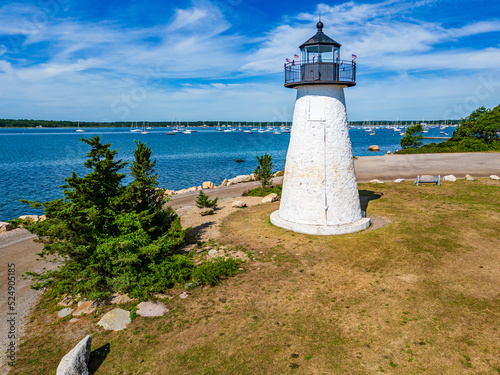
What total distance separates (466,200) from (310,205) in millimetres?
12831

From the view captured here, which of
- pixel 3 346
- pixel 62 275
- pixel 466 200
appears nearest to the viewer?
pixel 3 346

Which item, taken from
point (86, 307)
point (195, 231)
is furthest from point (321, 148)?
point (86, 307)

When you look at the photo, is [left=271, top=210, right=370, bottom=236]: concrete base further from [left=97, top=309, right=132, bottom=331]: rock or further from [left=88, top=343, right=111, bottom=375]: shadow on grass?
[left=88, top=343, right=111, bottom=375]: shadow on grass

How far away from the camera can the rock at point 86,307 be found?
10461 millimetres

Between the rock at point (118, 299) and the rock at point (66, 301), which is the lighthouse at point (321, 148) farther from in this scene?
the rock at point (66, 301)

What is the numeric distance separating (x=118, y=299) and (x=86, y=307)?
1027 mm

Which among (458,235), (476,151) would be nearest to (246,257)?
(458,235)

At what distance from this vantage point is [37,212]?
3372cm

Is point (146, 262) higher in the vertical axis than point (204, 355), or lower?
higher

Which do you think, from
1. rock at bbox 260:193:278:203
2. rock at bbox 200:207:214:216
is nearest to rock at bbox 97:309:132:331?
rock at bbox 200:207:214:216

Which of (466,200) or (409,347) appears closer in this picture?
(409,347)

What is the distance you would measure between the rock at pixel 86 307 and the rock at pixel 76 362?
3033 mm

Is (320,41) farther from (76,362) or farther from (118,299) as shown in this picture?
(76,362)

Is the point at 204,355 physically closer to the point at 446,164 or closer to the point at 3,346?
the point at 3,346
